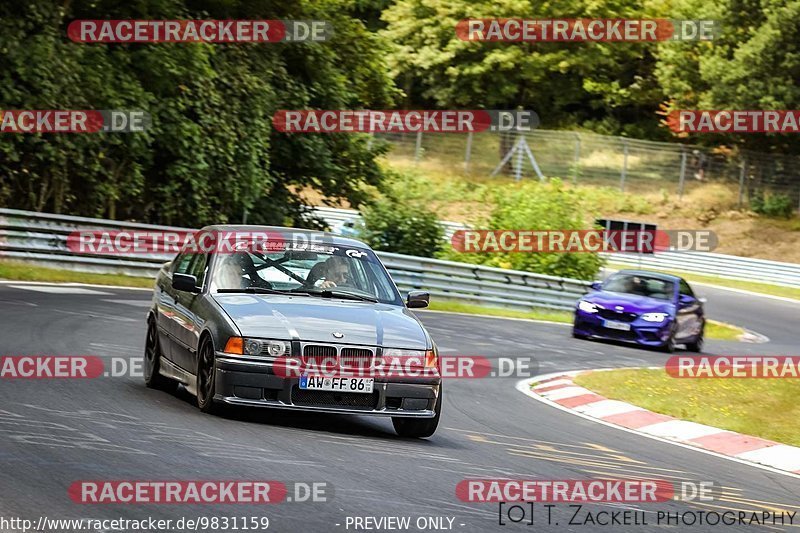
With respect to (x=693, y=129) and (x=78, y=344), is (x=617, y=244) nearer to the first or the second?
(x=693, y=129)

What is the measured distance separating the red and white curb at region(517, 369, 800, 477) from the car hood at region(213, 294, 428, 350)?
3269 mm

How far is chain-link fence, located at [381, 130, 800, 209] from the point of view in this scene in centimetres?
5481

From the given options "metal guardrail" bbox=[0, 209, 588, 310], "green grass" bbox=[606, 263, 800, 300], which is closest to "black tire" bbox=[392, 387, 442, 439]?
"metal guardrail" bbox=[0, 209, 588, 310]

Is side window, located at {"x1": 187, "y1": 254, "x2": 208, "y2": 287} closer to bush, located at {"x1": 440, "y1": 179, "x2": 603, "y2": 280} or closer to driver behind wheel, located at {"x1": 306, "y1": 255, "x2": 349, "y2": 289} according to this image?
driver behind wheel, located at {"x1": 306, "y1": 255, "x2": 349, "y2": 289}

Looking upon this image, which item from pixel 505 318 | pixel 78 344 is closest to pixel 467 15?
pixel 505 318

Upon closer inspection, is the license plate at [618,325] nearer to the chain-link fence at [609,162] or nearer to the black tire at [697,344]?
the black tire at [697,344]

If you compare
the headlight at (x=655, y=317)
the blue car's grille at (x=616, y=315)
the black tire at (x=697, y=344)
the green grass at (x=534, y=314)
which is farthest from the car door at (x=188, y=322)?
the green grass at (x=534, y=314)

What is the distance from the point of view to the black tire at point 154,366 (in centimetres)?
1166

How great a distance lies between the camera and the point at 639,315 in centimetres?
2361

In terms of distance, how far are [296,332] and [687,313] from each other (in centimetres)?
1581

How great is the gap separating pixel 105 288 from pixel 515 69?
41736 millimetres

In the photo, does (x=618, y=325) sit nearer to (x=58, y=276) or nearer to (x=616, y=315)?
(x=616, y=315)

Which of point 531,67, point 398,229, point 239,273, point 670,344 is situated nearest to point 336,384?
point 239,273

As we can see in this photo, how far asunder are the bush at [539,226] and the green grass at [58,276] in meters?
10.2
